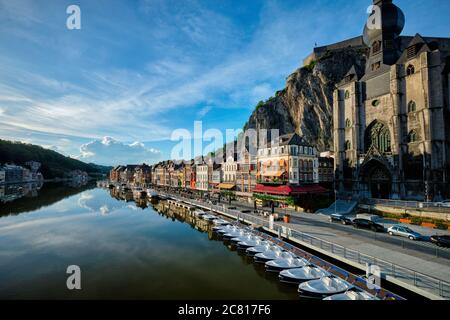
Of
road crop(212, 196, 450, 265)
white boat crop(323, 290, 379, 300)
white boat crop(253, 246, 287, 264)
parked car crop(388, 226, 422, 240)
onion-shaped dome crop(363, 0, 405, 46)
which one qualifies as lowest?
white boat crop(253, 246, 287, 264)

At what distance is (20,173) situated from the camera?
165m

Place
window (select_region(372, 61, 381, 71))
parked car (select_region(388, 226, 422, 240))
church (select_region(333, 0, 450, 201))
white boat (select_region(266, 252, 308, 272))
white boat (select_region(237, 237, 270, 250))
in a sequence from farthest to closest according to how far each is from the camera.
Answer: window (select_region(372, 61, 381, 71))
church (select_region(333, 0, 450, 201))
white boat (select_region(237, 237, 270, 250))
parked car (select_region(388, 226, 422, 240))
white boat (select_region(266, 252, 308, 272))

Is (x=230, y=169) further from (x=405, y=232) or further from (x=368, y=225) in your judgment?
(x=405, y=232)

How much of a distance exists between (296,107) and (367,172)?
43.5 meters

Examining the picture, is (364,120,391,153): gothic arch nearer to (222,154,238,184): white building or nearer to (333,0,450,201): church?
(333,0,450,201): church

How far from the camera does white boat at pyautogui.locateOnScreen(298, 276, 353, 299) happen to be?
52.5 feet

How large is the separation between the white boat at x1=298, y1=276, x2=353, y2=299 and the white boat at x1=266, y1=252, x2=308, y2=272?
11.3ft

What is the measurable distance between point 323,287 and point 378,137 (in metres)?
44.3

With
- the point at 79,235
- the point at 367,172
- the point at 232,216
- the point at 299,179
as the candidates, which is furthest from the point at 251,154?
the point at 79,235

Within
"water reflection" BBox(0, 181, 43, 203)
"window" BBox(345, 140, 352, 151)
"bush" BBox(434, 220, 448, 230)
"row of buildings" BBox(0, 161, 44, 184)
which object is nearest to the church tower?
"window" BBox(345, 140, 352, 151)

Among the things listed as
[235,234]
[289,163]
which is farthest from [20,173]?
[235,234]

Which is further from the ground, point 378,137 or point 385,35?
point 385,35

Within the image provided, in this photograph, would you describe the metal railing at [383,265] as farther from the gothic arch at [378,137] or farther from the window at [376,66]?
the window at [376,66]

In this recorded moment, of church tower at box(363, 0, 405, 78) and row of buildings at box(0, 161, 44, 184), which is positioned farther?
row of buildings at box(0, 161, 44, 184)
